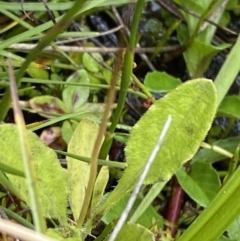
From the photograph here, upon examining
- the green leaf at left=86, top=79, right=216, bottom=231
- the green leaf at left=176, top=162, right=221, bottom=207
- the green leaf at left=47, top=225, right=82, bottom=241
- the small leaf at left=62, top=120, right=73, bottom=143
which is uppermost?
the green leaf at left=86, top=79, right=216, bottom=231

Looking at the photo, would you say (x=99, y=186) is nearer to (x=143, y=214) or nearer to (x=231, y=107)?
(x=143, y=214)

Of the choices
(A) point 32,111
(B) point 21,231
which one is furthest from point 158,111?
(A) point 32,111

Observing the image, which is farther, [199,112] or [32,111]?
[32,111]

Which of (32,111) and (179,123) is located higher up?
(179,123)

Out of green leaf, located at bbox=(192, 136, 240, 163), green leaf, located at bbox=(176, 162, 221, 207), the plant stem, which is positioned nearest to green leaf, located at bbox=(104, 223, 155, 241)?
the plant stem

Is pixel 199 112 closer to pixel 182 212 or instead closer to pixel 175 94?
pixel 175 94

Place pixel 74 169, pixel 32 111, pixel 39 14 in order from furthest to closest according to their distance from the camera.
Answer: pixel 39 14 → pixel 32 111 → pixel 74 169

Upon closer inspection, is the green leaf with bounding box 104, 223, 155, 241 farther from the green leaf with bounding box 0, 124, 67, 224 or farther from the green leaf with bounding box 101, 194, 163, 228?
the green leaf with bounding box 101, 194, 163, 228

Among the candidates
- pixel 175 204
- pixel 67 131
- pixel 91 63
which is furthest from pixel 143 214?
pixel 91 63
